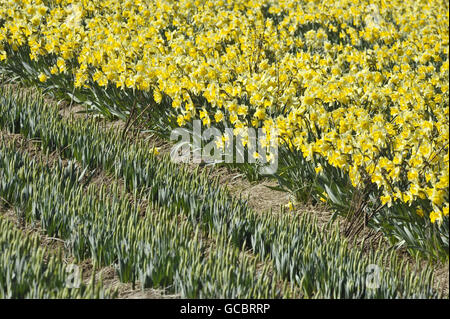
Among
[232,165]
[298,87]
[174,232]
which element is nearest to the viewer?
[174,232]

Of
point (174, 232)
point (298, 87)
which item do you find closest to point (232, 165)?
point (298, 87)

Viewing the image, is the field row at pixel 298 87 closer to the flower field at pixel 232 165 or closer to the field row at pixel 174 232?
the flower field at pixel 232 165

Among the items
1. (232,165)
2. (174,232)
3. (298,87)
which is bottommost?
(174,232)

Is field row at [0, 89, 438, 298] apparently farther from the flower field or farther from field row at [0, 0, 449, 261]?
field row at [0, 0, 449, 261]

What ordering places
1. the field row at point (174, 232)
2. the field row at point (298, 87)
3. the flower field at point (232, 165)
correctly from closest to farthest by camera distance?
the field row at point (174, 232) < the flower field at point (232, 165) < the field row at point (298, 87)

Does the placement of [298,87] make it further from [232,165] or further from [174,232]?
[174,232]

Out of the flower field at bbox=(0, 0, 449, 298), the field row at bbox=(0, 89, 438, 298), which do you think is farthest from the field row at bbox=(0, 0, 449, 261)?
the field row at bbox=(0, 89, 438, 298)

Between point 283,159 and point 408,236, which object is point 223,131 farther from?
point 408,236

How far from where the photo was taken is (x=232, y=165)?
5.46 metres

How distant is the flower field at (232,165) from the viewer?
380cm

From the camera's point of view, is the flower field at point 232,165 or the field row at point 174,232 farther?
the flower field at point 232,165

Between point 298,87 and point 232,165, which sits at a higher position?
point 298,87


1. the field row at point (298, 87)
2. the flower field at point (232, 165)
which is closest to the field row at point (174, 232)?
the flower field at point (232, 165)

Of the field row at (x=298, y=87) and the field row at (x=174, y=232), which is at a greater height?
the field row at (x=298, y=87)
